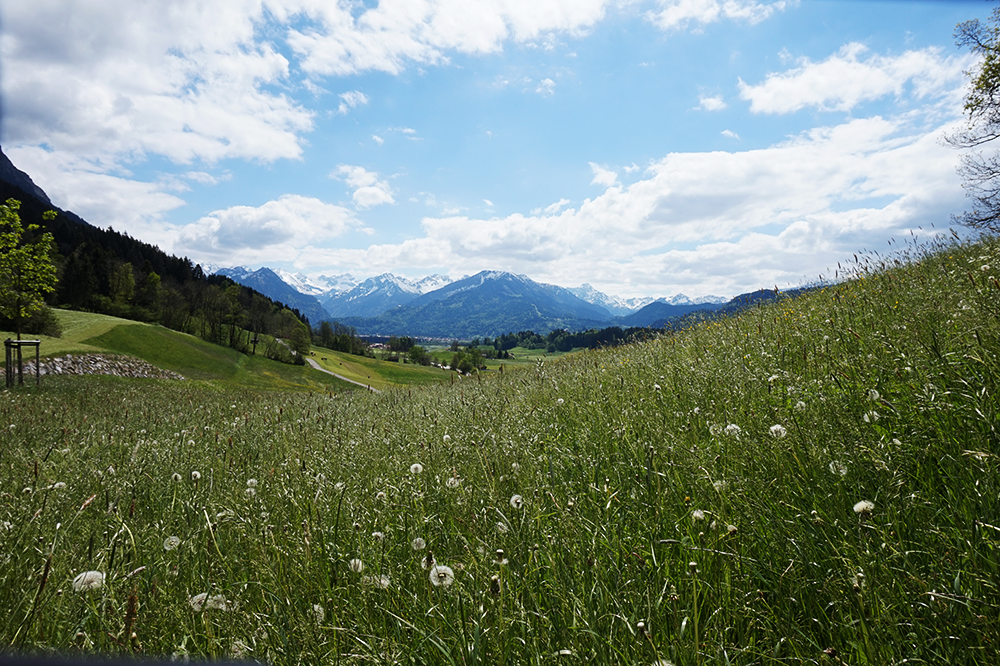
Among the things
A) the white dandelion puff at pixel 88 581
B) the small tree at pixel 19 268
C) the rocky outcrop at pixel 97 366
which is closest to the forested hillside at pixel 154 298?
the rocky outcrop at pixel 97 366

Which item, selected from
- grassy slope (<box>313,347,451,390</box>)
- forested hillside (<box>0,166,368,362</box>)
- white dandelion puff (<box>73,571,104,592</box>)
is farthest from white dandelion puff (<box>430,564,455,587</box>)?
forested hillside (<box>0,166,368,362</box>)

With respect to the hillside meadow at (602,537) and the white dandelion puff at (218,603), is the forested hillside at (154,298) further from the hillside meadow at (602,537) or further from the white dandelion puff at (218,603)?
the white dandelion puff at (218,603)

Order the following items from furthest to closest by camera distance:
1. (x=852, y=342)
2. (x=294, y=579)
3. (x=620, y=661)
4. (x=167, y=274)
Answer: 1. (x=167, y=274)
2. (x=852, y=342)
3. (x=294, y=579)
4. (x=620, y=661)

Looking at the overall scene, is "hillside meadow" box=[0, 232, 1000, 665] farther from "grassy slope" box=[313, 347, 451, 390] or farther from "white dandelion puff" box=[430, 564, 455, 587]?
"grassy slope" box=[313, 347, 451, 390]

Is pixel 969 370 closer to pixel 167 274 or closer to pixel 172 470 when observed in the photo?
pixel 172 470

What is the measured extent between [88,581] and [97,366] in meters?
51.1

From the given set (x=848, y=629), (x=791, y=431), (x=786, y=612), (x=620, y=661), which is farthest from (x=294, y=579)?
(x=791, y=431)

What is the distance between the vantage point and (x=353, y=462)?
4695 mm

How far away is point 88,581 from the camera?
217 centimetres

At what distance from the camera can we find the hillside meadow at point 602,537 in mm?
1877

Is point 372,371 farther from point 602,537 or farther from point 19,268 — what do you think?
point 602,537

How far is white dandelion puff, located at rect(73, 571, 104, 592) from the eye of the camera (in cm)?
207

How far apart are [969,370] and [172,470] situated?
7.76 meters

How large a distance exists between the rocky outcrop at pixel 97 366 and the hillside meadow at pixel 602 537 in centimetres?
3953
